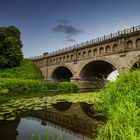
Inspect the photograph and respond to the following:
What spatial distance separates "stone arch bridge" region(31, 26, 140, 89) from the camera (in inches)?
1226

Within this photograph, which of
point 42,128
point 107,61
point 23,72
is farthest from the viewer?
point 23,72

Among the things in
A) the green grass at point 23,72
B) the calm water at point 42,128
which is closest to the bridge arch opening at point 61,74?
the green grass at point 23,72

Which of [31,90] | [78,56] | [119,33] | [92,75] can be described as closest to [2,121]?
[31,90]

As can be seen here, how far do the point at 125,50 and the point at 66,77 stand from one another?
102 feet

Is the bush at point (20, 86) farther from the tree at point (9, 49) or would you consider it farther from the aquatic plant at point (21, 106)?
the tree at point (9, 49)

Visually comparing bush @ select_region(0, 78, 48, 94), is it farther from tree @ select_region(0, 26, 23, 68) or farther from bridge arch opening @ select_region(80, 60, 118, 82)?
tree @ select_region(0, 26, 23, 68)

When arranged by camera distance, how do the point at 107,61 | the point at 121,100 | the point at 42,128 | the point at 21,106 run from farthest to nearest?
the point at 107,61
the point at 21,106
the point at 42,128
the point at 121,100

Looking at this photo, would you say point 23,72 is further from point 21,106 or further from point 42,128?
point 42,128

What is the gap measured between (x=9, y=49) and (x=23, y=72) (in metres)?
6.10

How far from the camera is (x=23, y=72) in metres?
48.2

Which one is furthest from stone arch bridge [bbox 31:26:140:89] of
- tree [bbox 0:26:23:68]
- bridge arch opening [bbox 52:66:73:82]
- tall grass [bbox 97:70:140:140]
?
tall grass [bbox 97:70:140:140]

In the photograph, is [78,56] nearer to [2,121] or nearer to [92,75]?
[92,75]

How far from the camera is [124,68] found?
31.7 meters

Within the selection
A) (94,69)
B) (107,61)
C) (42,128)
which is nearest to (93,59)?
(107,61)
